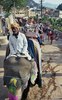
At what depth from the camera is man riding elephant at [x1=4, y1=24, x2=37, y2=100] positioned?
561 centimetres

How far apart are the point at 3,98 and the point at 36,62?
47.3 inches

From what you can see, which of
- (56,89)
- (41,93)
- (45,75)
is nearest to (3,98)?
(41,93)

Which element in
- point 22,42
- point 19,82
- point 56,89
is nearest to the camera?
point 19,82

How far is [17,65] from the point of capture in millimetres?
5723

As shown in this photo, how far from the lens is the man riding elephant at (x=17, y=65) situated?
5605mm

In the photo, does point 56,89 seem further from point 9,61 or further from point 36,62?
point 9,61

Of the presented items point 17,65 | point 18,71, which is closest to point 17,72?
point 18,71

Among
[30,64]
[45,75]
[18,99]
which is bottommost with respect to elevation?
[45,75]

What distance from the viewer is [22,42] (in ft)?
21.1

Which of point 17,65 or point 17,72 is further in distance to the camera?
point 17,65

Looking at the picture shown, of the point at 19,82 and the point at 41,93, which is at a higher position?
the point at 19,82

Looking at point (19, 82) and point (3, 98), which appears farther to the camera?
point (3, 98)

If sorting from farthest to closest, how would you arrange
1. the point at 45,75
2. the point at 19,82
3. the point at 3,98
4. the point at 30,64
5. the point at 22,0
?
1. the point at 22,0
2. the point at 45,75
3. the point at 3,98
4. the point at 30,64
5. the point at 19,82

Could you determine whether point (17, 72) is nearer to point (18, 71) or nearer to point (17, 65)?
point (18, 71)
